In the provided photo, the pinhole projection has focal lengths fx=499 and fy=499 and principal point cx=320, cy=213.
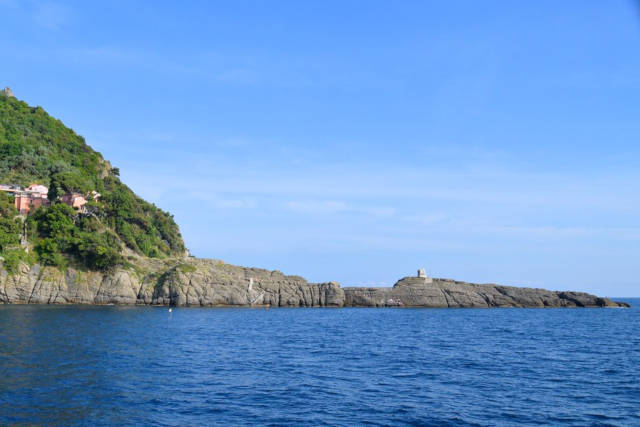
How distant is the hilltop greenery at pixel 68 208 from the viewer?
313ft

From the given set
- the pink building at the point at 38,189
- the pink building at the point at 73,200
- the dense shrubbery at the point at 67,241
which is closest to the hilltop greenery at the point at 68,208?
the dense shrubbery at the point at 67,241

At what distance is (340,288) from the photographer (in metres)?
124

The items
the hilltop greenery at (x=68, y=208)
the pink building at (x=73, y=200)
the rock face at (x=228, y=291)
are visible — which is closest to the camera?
the rock face at (x=228, y=291)

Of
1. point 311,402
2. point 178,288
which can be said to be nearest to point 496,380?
point 311,402

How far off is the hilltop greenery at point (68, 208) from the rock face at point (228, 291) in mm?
3888

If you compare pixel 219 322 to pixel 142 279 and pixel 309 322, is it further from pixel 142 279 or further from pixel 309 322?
pixel 142 279

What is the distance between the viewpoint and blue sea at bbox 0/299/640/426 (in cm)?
2631

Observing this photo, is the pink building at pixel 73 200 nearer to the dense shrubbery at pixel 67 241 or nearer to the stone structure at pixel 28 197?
the stone structure at pixel 28 197

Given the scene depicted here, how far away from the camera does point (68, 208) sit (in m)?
100

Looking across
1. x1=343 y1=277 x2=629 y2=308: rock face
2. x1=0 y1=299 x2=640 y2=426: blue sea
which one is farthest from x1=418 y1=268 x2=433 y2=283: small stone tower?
x1=0 y1=299 x2=640 y2=426: blue sea

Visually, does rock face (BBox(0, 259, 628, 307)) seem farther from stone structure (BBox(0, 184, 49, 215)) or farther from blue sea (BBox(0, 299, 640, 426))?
blue sea (BBox(0, 299, 640, 426))

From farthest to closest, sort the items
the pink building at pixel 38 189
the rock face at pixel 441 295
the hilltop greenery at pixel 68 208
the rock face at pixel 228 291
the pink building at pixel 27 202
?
the rock face at pixel 441 295
the pink building at pixel 38 189
the pink building at pixel 27 202
the hilltop greenery at pixel 68 208
the rock face at pixel 228 291

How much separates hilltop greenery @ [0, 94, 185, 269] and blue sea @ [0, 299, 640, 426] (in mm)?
36935

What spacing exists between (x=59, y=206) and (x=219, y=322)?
160 feet
